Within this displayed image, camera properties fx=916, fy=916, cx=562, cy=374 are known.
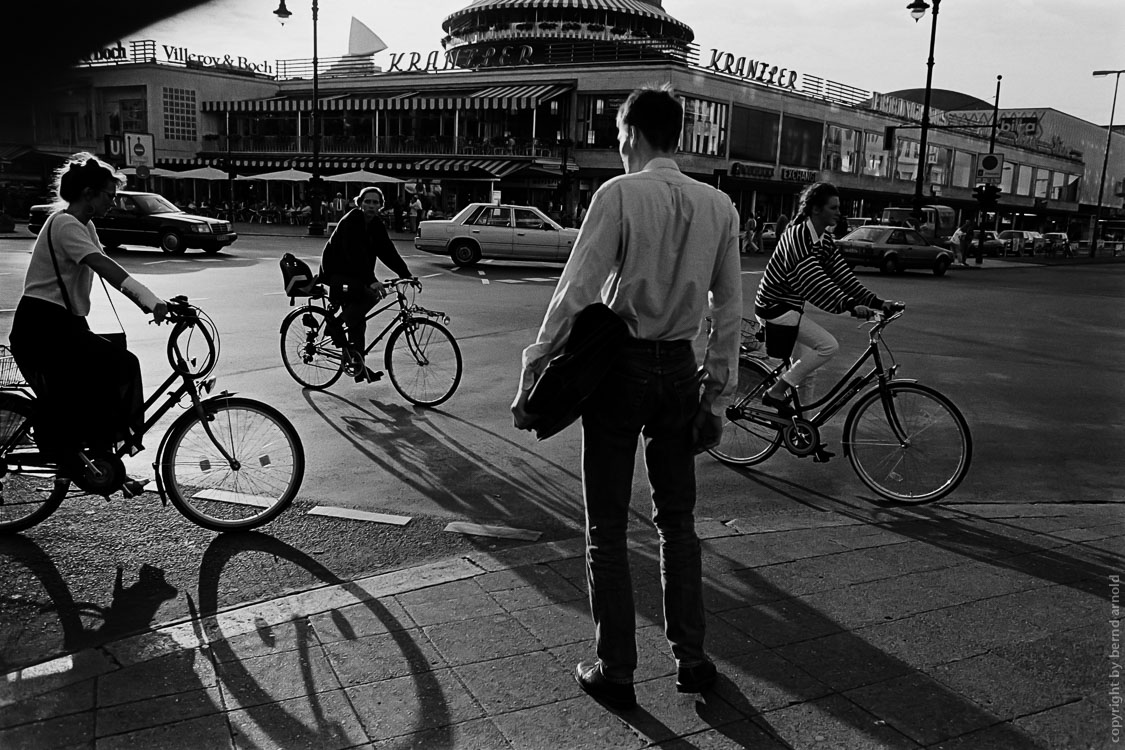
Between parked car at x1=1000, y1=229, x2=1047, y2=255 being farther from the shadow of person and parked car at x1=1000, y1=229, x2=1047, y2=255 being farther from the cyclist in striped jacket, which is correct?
the shadow of person

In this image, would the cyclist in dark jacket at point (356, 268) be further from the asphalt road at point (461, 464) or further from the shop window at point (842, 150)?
the shop window at point (842, 150)

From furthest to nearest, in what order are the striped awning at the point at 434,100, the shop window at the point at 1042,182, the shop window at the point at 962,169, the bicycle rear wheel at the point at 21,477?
1. the shop window at the point at 1042,182
2. the shop window at the point at 962,169
3. the striped awning at the point at 434,100
4. the bicycle rear wheel at the point at 21,477

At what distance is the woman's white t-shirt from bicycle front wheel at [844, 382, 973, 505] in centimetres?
423

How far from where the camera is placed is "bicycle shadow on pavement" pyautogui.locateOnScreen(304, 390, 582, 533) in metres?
5.20

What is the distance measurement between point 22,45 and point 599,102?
4721 centimetres

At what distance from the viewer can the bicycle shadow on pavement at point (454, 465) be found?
5.20 meters

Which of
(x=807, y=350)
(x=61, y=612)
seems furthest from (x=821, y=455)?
(x=61, y=612)

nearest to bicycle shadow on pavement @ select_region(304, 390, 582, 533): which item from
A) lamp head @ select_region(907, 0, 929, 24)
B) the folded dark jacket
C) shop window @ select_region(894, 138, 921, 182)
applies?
the folded dark jacket

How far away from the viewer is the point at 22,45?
2.69 ft

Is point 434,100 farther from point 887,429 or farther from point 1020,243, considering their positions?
point 887,429

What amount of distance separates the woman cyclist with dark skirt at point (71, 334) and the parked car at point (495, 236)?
1875cm

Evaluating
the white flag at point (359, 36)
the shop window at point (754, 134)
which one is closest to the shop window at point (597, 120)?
the shop window at point (754, 134)

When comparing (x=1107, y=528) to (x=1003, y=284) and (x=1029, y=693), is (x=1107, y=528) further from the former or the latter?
(x=1003, y=284)

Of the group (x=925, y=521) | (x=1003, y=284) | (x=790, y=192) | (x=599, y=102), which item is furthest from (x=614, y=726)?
(x=790, y=192)
